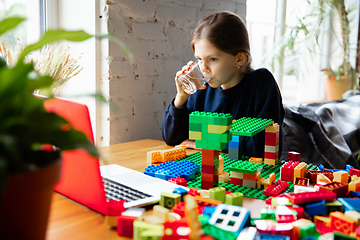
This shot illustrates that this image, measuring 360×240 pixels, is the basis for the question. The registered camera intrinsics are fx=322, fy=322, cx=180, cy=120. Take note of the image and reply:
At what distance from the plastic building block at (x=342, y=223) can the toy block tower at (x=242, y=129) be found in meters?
0.26

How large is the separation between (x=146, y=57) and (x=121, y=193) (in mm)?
1050

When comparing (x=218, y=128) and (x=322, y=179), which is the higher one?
(x=218, y=128)

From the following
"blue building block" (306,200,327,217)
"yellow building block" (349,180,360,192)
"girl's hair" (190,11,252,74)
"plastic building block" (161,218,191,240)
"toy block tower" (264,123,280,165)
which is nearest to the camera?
"plastic building block" (161,218,191,240)

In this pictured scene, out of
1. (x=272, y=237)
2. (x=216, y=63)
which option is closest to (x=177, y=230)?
(x=272, y=237)

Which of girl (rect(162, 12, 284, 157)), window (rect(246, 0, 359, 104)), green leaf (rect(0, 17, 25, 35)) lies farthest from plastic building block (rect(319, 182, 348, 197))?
window (rect(246, 0, 359, 104))

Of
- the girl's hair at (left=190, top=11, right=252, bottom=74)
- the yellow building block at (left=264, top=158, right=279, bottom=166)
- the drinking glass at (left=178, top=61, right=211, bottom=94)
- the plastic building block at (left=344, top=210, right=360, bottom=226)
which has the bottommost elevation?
the yellow building block at (left=264, top=158, right=279, bottom=166)

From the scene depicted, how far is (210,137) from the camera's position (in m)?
0.77

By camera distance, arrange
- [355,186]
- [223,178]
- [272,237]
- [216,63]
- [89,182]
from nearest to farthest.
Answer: [272,237] < [89,182] < [355,186] < [223,178] < [216,63]

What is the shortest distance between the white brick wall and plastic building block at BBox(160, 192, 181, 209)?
878 millimetres

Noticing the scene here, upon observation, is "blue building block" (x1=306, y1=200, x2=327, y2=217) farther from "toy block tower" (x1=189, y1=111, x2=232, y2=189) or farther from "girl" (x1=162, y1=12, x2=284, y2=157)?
"girl" (x1=162, y1=12, x2=284, y2=157)

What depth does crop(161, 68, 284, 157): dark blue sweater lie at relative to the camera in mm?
1370

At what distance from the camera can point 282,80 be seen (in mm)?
3014

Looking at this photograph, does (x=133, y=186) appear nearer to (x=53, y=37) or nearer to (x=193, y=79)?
(x=53, y=37)

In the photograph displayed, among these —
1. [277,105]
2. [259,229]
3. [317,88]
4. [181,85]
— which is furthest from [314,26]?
[259,229]
